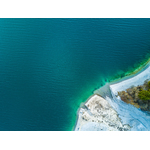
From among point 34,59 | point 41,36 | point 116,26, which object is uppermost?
point 41,36

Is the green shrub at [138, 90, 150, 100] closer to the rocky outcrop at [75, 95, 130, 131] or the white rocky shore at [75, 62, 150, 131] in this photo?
the white rocky shore at [75, 62, 150, 131]

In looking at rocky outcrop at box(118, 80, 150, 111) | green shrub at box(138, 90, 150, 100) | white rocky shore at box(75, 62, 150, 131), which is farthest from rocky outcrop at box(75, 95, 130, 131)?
green shrub at box(138, 90, 150, 100)

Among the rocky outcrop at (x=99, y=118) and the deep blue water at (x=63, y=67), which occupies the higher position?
the deep blue water at (x=63, y=67)

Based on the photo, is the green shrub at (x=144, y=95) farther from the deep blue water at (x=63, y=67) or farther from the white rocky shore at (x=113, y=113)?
the deep blue water at (x=63, y=67)

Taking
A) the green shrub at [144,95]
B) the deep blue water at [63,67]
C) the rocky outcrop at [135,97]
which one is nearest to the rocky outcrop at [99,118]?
the deep blue water at [63,67]

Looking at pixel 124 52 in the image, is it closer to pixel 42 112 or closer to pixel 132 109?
pixel 132 109

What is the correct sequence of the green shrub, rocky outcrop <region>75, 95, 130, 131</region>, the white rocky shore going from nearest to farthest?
the green shrub, the white rocky shore, rocky outcrop <region>75, 95, 130, 131</region>

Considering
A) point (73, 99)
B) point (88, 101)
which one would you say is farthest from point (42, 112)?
point (88, 101)
